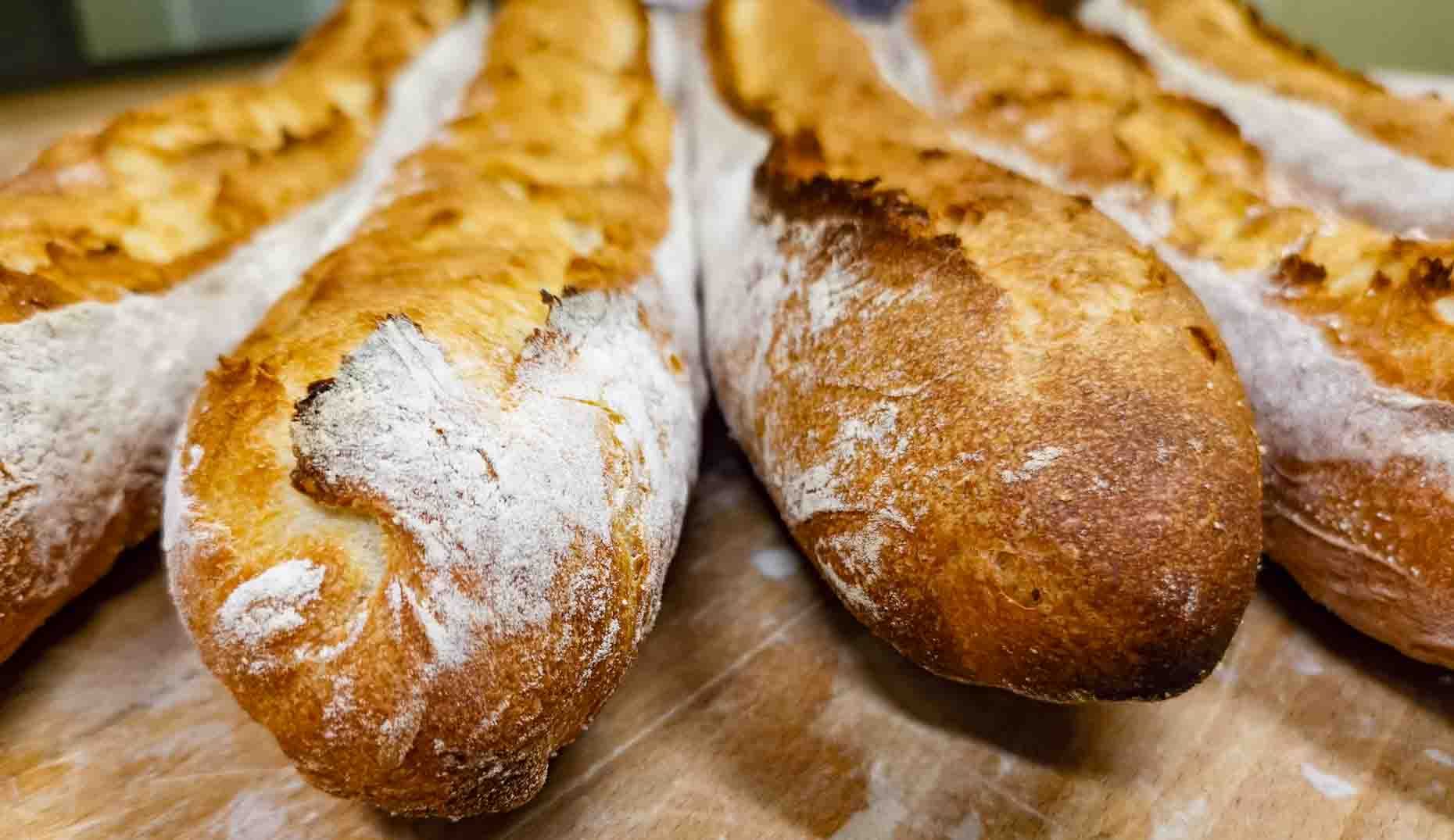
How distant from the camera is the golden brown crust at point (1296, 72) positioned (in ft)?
4.31

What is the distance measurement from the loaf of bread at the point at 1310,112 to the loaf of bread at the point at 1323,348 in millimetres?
92

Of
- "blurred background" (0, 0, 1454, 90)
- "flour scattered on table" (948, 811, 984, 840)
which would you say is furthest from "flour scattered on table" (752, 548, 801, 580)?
"blurred background" (0, 0, 1454, 90)

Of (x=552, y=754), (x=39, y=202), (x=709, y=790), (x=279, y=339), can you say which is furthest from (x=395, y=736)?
(x=39, y=202)

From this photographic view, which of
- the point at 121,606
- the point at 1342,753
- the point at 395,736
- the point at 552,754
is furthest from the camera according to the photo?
the point at 121,606

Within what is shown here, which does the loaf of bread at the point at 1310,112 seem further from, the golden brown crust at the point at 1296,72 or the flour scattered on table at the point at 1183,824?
the flour scattered on table at the point at 1183,824

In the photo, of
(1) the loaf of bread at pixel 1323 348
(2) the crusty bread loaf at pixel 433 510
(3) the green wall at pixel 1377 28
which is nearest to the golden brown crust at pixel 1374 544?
(1) the loaf of bread at pixel 1323 348

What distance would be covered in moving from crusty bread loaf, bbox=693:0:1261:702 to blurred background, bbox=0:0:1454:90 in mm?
1749

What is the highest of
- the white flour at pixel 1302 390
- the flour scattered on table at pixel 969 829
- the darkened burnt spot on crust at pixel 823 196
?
the darkened burnt spot on crust at pixel 823 196

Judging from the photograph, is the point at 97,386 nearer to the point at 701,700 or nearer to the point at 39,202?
the point at 39,202

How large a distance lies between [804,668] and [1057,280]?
1.58ft

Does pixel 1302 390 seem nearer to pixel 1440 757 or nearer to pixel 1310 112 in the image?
pixel 1440 757

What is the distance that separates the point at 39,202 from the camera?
1.18 meters

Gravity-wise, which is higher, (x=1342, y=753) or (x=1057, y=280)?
(x=1057, y=280)

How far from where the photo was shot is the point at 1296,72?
62.1 inches
